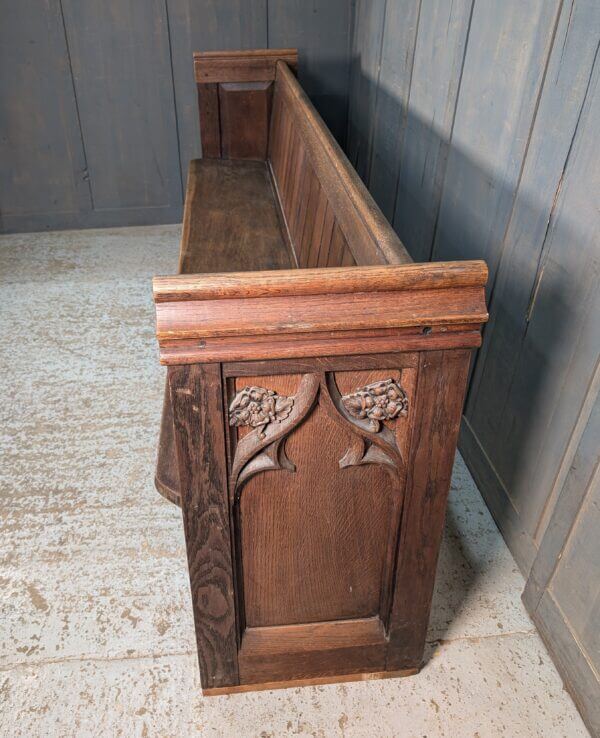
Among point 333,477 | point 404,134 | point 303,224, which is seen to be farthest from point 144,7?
point 333,477

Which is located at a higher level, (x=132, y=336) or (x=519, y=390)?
(x=519, y=390)

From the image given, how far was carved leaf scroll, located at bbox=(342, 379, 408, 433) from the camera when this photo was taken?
1105mm

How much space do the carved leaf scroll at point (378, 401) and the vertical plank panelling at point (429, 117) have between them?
130 centimetres

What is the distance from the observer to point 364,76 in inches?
132

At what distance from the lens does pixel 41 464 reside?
2.12 meters

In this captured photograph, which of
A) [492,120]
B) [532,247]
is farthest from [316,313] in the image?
[492,120]

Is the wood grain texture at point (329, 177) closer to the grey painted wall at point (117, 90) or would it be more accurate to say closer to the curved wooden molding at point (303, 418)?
the curved wooden molding at point (303, 418)

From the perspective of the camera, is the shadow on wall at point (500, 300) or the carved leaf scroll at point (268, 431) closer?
the carved leaf scroll at point (268, 431)

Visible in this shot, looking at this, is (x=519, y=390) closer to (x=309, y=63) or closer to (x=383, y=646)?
(x=383, y=646)

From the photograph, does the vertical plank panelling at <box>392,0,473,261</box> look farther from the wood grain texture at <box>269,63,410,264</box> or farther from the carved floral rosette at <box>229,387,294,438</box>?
the carved floral rosette at <box>229,387,294,438</box>

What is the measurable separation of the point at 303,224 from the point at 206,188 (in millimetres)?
965

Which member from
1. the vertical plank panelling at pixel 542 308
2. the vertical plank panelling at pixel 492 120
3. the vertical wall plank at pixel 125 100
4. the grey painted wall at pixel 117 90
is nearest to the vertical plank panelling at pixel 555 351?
the vertical plank panelling at pixel 542 308

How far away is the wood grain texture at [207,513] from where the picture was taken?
106 cm

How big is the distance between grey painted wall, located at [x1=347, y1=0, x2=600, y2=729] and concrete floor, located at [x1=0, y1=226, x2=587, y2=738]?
115 millimetres
